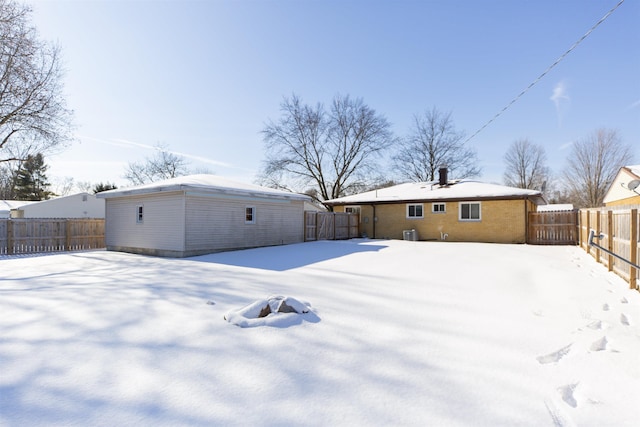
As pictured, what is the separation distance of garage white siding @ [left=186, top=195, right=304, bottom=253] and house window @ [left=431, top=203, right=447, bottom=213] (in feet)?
25.7

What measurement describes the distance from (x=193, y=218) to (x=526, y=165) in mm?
45691

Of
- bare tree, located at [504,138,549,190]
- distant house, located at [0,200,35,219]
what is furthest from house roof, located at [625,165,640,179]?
distant house, located at [0,200,35,219]

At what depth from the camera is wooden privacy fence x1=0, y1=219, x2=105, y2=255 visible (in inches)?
517

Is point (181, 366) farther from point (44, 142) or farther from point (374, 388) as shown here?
point (44, 142)

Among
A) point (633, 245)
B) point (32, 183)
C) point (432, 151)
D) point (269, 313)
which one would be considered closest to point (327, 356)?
point (269, 313)

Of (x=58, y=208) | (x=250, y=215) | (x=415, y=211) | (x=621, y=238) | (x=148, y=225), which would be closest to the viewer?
(x=621, y=238)

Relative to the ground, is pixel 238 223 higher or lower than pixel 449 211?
lower

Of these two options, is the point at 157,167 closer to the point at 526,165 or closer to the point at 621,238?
the point at 621,238

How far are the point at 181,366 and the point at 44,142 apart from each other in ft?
62.5

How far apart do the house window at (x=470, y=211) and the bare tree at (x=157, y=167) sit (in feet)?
111

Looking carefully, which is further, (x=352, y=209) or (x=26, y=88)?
(x=352, y=209)

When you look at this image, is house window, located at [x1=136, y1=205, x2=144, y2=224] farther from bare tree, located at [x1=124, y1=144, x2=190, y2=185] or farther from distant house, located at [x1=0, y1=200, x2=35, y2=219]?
bare tree, located at [x1=124, y1=144, x2=190, y2=185]

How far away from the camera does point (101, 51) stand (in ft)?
36.2

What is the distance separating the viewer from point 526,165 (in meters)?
43.0
